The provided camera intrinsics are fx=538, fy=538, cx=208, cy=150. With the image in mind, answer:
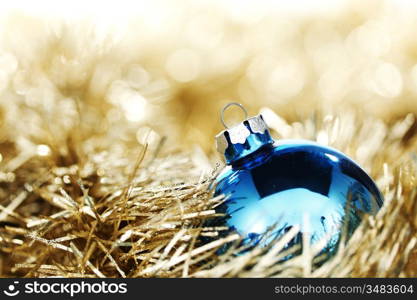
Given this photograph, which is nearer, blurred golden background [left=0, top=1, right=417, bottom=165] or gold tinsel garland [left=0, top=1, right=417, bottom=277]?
gold tinsel garland [left=0, top=1, right=417, bottom=277]

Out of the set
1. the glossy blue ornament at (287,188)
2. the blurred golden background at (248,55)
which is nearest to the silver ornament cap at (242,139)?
the glossy blue ornament at (287,188)

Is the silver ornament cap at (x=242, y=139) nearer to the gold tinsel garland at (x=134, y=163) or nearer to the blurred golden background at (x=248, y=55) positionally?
the gold tinsel garland at (x=134, y=163)

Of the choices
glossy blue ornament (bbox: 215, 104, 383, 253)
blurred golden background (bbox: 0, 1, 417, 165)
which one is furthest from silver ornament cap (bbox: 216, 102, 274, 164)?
blurred golden background (bbox: 0, 1, 417, 165)

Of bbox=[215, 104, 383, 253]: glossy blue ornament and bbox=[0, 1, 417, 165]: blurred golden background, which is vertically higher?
bbox=[0, 1, 417, 165]: blurred golden background

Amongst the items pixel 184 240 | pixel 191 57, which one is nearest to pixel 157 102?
pixel 191 57

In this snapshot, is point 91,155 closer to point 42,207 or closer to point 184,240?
point 42,207

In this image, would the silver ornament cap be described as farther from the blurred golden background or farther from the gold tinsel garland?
the blurred golden background
